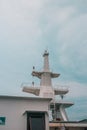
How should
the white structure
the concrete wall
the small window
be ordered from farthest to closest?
the white structure, the concrete wall, the small window

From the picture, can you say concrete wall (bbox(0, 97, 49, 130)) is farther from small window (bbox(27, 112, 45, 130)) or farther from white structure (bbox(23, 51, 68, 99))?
white structure (bbox(23, 51, 68, 99))

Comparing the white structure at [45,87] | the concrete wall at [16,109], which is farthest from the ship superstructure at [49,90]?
the concrete wall at [16,109]

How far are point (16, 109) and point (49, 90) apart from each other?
→ 71.8ft

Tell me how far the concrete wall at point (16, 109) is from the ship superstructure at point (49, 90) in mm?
20681

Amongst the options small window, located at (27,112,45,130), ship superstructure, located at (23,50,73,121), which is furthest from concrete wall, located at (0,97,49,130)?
ship superstructure, located at (23,50,73,121)

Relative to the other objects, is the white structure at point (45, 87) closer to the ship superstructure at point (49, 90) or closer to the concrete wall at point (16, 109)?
the ship superstructure at point (49, 90)

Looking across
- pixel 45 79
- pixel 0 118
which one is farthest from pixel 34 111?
pixel 45 79

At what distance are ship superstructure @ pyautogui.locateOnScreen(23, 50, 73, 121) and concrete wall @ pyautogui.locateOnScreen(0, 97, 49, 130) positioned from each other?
20681mm

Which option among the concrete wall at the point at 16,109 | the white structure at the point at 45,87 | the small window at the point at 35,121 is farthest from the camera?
the white structure at the point at 45,87

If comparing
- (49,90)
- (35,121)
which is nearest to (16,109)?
(35,121)

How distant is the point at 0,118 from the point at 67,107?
2648cm

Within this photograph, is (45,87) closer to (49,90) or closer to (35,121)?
(49,90)

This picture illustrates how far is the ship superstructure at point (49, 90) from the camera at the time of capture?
43.8 meters

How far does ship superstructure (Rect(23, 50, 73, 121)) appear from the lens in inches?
1726
